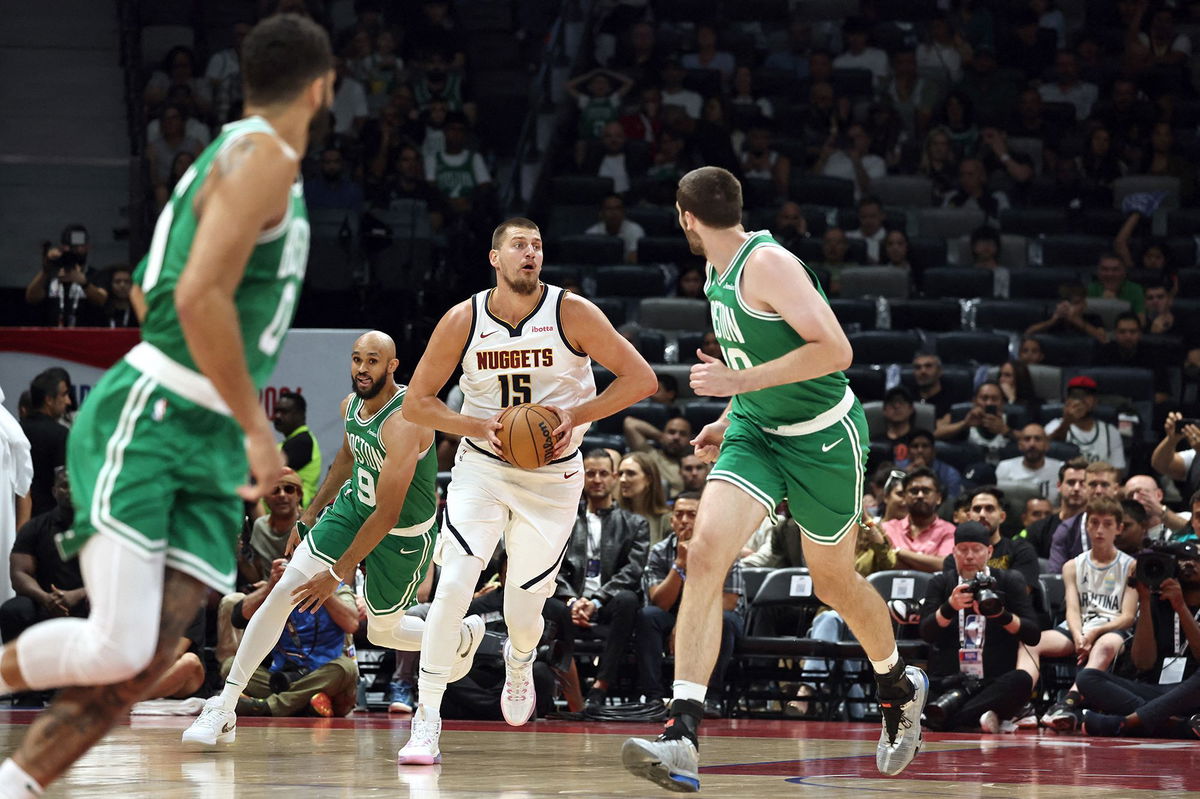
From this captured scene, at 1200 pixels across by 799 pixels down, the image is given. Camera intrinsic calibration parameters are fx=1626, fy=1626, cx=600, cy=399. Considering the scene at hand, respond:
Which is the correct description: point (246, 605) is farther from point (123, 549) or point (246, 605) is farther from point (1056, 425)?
point (1056, 425)

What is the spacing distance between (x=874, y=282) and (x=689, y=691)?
9.47m

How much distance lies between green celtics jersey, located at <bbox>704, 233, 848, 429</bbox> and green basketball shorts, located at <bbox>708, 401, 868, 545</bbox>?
7 cm

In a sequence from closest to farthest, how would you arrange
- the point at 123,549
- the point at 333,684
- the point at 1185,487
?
1. the point at 123,549
2. the point at 333,684
3. the point at 1185,487

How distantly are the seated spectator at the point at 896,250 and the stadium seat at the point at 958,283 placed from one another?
23 cm

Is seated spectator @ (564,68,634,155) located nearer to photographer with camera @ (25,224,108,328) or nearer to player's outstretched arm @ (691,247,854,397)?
photographer with camera @ (25,224,108,328)

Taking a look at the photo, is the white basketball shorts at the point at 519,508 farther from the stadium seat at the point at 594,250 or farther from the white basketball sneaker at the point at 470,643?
the stadium seat at the point at 594,250

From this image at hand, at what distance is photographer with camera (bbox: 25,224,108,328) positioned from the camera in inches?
475

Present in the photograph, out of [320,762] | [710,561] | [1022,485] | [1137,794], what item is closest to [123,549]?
[710,561]

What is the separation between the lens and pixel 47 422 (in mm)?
10398

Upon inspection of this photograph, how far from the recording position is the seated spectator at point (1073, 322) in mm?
13500

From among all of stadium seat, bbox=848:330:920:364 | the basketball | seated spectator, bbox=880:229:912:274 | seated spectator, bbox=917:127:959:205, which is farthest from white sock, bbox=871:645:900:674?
seated spectator, bbox=917:127:959:205

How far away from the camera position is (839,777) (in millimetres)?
5828

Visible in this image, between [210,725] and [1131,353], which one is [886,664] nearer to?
[210,725]

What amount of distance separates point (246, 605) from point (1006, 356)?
23.7ft
